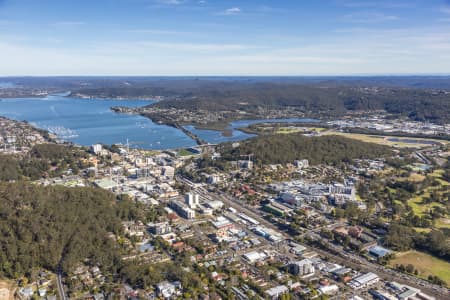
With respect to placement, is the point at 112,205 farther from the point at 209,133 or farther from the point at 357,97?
the point at 357,97

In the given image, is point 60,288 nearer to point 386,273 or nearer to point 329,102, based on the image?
point 386,273

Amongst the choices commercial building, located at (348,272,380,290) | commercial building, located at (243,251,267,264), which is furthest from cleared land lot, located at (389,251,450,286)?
commercial building, located at (243,251,267,264)

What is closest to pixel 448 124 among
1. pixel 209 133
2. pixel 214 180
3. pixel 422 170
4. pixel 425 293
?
pixel 422 170

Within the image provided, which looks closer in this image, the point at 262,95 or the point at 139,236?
the point at 139,236

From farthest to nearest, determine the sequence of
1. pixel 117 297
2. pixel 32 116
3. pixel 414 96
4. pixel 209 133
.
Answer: pixel 414 96
pixel 32 116
pixel 209 133
pixel 117 297

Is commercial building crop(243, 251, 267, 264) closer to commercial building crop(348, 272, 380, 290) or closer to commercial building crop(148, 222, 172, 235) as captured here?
commercial building crop(348, 272, 380, 290)

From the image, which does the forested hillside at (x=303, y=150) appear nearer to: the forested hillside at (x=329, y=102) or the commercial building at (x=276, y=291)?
the commercial building at (x=276, y=291)
